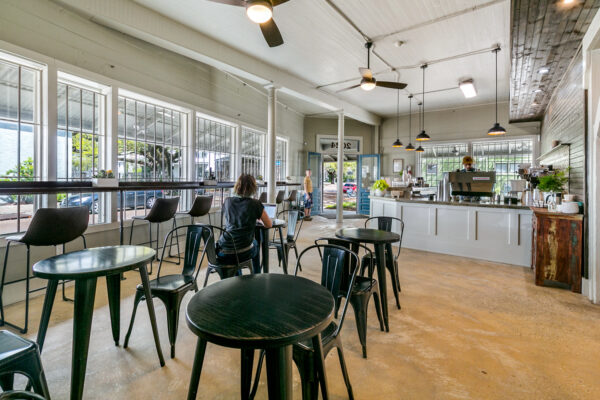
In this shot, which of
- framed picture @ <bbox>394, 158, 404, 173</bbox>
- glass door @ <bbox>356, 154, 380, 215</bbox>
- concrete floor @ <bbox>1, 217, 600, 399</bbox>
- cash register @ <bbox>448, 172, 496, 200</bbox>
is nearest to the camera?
concrete floor @ <bbox>1, 217, 600, 399</bbox>

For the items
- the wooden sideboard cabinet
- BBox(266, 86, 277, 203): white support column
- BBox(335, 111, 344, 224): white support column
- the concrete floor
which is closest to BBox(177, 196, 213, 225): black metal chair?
the concrete floor

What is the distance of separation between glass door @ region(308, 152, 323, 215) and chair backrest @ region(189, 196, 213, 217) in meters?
5.94

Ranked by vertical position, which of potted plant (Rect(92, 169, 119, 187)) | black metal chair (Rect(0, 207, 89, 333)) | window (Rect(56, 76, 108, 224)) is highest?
window (Rect(56, 76, 108, 224))

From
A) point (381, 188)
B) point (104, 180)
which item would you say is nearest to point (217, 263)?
point (104, 180)

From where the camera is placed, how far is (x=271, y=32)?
10.2 ft

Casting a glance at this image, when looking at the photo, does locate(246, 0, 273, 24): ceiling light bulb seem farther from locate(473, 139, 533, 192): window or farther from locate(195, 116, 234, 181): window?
locate(473, 139, 533, 192): window

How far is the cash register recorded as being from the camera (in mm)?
5023

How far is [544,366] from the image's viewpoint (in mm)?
2062

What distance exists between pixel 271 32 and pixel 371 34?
2399mm

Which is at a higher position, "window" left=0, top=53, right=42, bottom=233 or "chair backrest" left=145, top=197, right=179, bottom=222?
"window" left=0, top=53, right=42, bottom=233

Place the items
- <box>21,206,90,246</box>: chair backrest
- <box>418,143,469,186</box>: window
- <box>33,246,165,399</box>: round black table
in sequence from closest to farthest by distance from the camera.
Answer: <box>33,246,165,399</box>: round black table < <box>21,206,90,246</box>: chair backrest < <box>418,143,469,186</box>: window

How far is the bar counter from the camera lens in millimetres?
4480

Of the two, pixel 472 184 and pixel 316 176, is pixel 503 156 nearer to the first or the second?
pixel 472 184

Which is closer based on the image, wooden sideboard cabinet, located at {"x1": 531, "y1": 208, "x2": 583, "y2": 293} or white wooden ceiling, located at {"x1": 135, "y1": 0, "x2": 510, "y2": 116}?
wooden sideboard cabinet, located at {"x1": 531, "y1": 208, "x2": 583, "y2": 293}
